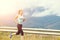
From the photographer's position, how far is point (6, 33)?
1.67 m

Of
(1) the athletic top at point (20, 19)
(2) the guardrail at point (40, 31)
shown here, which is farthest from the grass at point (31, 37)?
(1) the athletic top at point (20, 19)

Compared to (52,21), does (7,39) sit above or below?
below

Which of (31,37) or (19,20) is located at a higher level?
(19,20)

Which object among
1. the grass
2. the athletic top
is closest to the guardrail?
the grass

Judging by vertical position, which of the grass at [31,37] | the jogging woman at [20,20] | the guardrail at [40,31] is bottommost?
the grass at [31,37]

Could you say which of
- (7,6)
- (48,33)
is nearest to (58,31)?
(48,33)

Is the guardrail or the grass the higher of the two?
the guardrail

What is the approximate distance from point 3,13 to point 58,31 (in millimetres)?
527

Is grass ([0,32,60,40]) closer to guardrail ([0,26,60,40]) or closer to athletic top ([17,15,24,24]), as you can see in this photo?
guardrail ([0,26,60,40])

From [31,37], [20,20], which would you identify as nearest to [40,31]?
[31,37]

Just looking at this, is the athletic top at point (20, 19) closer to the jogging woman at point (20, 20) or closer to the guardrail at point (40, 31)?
the jogging woman at point (20, 20)

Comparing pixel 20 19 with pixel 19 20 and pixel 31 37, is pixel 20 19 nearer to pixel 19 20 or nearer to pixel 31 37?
pixel 19 20

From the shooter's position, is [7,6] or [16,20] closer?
[16,20]

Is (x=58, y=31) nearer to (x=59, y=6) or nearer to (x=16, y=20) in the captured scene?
(x=59, y=6)
